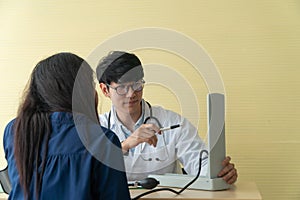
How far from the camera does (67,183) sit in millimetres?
1138

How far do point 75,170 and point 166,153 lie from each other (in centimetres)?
100

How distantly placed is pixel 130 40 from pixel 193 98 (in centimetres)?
45

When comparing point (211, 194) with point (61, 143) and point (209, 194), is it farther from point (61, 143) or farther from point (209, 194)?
point (61, 143)

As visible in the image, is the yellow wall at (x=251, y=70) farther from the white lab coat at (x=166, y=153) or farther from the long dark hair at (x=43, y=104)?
the long dark hair at (x=43, y=104)

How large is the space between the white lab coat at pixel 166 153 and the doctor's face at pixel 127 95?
0.19 ft

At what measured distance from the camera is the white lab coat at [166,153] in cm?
204

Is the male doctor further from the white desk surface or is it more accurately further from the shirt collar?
the white desk surface

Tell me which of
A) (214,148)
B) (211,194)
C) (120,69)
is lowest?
(211,194)

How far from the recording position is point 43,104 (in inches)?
47.8

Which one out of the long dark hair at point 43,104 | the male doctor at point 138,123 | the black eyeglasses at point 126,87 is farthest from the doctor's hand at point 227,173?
the long dark hair at point 43,104

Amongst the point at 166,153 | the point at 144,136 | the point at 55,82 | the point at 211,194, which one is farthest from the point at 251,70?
the point at 55,82

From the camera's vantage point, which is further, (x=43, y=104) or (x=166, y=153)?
(x=166, y=153)

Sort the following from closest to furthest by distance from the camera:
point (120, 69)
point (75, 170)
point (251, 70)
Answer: point (75, 170)
point (120, 69)
point (251, 70)

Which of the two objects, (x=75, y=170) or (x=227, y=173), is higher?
(x=75, y=170)
